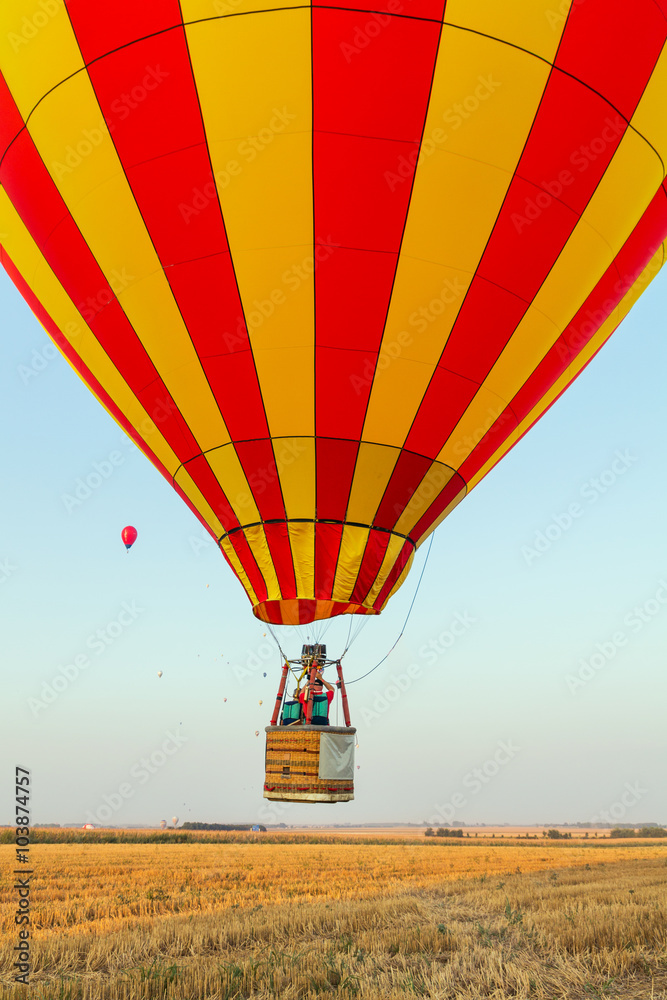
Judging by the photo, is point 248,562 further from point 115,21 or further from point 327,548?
point 115,21

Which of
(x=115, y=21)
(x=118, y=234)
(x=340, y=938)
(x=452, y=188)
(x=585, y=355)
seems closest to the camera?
(x=115, y=21)

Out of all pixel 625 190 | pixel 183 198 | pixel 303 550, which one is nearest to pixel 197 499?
pixel 303 550

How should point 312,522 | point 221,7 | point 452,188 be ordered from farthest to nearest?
1. point 312,522
2. point 452,188
3. point 221,7

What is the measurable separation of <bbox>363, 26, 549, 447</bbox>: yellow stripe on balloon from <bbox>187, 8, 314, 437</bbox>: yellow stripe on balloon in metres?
0.84

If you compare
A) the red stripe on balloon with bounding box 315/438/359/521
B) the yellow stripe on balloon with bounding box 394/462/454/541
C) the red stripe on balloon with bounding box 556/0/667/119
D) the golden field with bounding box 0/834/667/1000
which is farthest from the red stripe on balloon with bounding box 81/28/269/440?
the golden field with bounding box 0/834/667/1000

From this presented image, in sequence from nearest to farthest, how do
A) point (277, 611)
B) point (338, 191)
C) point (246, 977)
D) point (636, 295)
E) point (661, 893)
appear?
point (246, 977)
point (338, 191)
point (277, 611)
point (636, 295)
point (661, 893)

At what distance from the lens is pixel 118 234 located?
637 cm

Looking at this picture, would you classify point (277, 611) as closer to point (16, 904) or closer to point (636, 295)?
point (16, 904)

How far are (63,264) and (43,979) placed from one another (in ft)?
19.6

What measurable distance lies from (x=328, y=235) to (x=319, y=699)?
442 centimetres

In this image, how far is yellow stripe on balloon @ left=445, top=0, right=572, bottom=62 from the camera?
5.19 metres

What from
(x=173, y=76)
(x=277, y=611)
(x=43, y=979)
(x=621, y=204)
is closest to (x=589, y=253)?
(x=621, y=204)

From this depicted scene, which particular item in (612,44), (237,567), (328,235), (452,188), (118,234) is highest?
(612,44)

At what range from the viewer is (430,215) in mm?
6082
